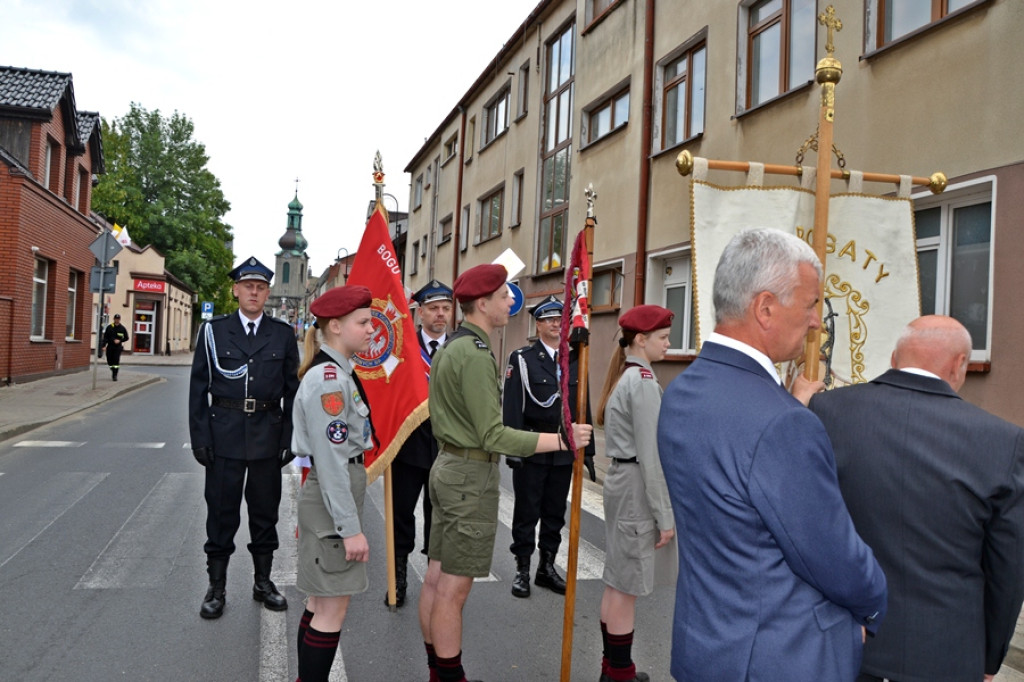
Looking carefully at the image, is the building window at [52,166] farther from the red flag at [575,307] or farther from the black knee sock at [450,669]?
the black knee sock at [450,669]

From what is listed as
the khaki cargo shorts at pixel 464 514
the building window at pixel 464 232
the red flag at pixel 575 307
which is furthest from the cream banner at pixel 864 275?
the building window at pixel 464 232

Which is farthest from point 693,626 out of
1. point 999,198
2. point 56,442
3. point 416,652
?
point 56,442

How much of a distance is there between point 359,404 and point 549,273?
1592 centimetres

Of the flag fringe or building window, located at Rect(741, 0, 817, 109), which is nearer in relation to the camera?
the flag fringe

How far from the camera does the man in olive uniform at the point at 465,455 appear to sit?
333 cm

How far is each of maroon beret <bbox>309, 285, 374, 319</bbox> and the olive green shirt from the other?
0.43 meters

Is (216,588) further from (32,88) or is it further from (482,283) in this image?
(32,88)

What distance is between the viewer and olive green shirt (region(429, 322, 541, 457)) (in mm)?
3283

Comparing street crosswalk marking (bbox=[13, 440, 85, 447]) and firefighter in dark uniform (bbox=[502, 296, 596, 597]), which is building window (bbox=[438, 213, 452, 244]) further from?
firefighter in dark uniform (bbox=[502, 296, 596, 597])

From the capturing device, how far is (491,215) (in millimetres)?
24969

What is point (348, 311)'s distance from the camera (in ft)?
11.3

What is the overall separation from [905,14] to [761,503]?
8786 millimetres

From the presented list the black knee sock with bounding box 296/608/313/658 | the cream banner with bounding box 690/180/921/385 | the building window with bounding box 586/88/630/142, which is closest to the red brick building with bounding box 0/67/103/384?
the building window with bounding box 586/88/630/142

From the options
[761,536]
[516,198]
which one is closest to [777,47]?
[761,536]
